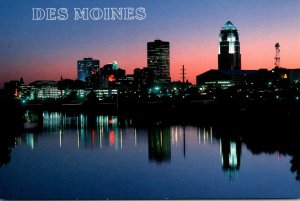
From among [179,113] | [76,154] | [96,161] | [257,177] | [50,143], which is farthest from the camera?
[179,113]

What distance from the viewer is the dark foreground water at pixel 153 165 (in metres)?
9.01

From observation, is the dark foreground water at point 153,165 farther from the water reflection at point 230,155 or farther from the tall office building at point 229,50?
the tall office building at point 229,50

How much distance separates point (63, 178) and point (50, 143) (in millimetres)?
5039

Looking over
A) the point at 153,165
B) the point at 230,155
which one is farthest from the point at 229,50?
the point at 153,165

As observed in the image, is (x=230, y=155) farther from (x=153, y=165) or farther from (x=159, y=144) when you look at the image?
(x=159, y=144)

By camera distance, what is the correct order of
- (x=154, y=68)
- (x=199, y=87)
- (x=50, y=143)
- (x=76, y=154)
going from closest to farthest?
1. (x=76, y=154)
2. (x=50, y=143)
3. (x=199, y=87)
4. (x=154, y=68)

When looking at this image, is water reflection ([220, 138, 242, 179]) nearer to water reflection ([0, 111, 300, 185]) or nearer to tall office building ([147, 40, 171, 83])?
water reflection ([0, 111, 300, 185])

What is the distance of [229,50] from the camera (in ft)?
137

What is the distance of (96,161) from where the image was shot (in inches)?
464

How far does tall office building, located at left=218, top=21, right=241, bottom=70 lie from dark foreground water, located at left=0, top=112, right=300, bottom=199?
2418cm

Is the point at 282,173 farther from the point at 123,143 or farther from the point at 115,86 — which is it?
the point at 115,86

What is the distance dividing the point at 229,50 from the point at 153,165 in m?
32.3

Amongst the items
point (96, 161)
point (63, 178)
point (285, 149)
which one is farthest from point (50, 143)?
point (285, 149)

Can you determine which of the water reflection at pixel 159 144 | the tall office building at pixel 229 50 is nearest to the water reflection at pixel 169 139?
the water reflection at pixel 159 144
